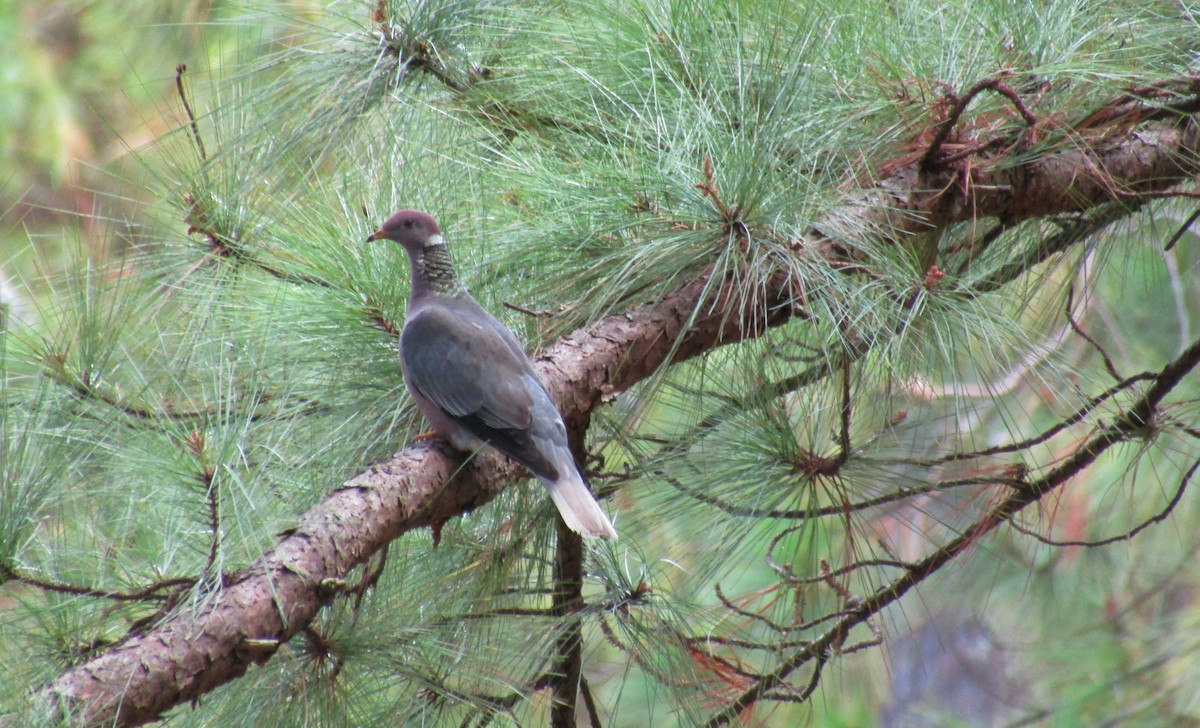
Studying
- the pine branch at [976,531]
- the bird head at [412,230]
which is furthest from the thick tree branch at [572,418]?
the bird head at [412,230]

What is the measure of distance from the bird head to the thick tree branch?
272mm

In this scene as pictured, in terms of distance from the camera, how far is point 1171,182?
150cm

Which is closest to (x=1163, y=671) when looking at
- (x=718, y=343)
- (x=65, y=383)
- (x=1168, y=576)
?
(x=1168, y=576)

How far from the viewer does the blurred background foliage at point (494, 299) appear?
1109 millimetres

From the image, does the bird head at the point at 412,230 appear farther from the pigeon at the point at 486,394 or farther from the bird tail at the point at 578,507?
the bird tail at the point at 578,507

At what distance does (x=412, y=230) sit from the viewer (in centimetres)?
143

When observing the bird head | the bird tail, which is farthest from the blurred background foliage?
the bird tail

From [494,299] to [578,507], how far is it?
15.0 inches

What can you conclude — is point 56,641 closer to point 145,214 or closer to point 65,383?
point 65,383

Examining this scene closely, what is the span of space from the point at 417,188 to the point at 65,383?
1.68 ft

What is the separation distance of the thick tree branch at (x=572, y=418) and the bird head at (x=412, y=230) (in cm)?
→ 27

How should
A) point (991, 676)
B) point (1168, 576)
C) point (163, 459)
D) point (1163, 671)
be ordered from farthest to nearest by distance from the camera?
point (991, 676) < point (1168, 576) < point (1163, 671) < point (163, 459)

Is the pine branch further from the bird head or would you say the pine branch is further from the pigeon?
the bird head

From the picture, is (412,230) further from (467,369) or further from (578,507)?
(578,507)
